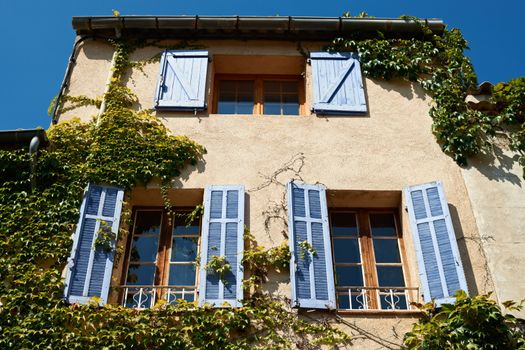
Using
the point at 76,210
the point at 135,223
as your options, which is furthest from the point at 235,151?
the point at 76,210

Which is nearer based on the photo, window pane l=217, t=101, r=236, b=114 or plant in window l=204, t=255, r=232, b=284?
plant in window l=204, t=255, r=232, b=284

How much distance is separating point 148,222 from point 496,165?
4.72 metres

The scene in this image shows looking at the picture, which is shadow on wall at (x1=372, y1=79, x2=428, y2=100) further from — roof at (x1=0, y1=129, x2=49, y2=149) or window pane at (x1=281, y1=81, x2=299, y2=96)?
roof at (x1=0, y1=129, x2=49, y2=149)

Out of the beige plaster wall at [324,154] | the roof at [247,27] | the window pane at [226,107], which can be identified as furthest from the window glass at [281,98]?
the roof at [247,27]

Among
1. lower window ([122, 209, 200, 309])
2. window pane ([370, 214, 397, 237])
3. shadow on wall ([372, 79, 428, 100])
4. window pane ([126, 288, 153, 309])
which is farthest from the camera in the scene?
shadow on wall ([372, 79, 428, 100])

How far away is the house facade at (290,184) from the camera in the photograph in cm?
738

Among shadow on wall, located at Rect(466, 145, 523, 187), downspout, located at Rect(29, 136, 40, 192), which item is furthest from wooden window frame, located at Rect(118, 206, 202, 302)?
shadow on wall, located at Rect(466, 145, 523, 187)

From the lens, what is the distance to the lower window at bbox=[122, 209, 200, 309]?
24.4ft

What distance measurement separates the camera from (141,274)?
308 inches

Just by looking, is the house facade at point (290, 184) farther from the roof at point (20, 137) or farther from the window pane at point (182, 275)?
the roof at point (20, 137)

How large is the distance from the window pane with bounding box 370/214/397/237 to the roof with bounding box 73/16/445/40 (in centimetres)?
336

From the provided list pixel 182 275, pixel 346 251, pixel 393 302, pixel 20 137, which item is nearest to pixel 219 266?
pixel 182 275

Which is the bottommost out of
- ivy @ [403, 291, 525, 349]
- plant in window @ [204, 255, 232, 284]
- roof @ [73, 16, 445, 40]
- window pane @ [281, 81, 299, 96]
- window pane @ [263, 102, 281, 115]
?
ivy @ [403, 291, 525, 349]

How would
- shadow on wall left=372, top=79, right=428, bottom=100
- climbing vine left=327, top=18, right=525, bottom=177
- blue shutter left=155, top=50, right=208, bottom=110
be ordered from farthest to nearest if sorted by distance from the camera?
shadow on wall left=372, top=79, right=428, bottom=100 < blue shutter left=155, top=50, right=208, bottom=110 < climbing vine left=327, top=18, right=525, bottom=177
